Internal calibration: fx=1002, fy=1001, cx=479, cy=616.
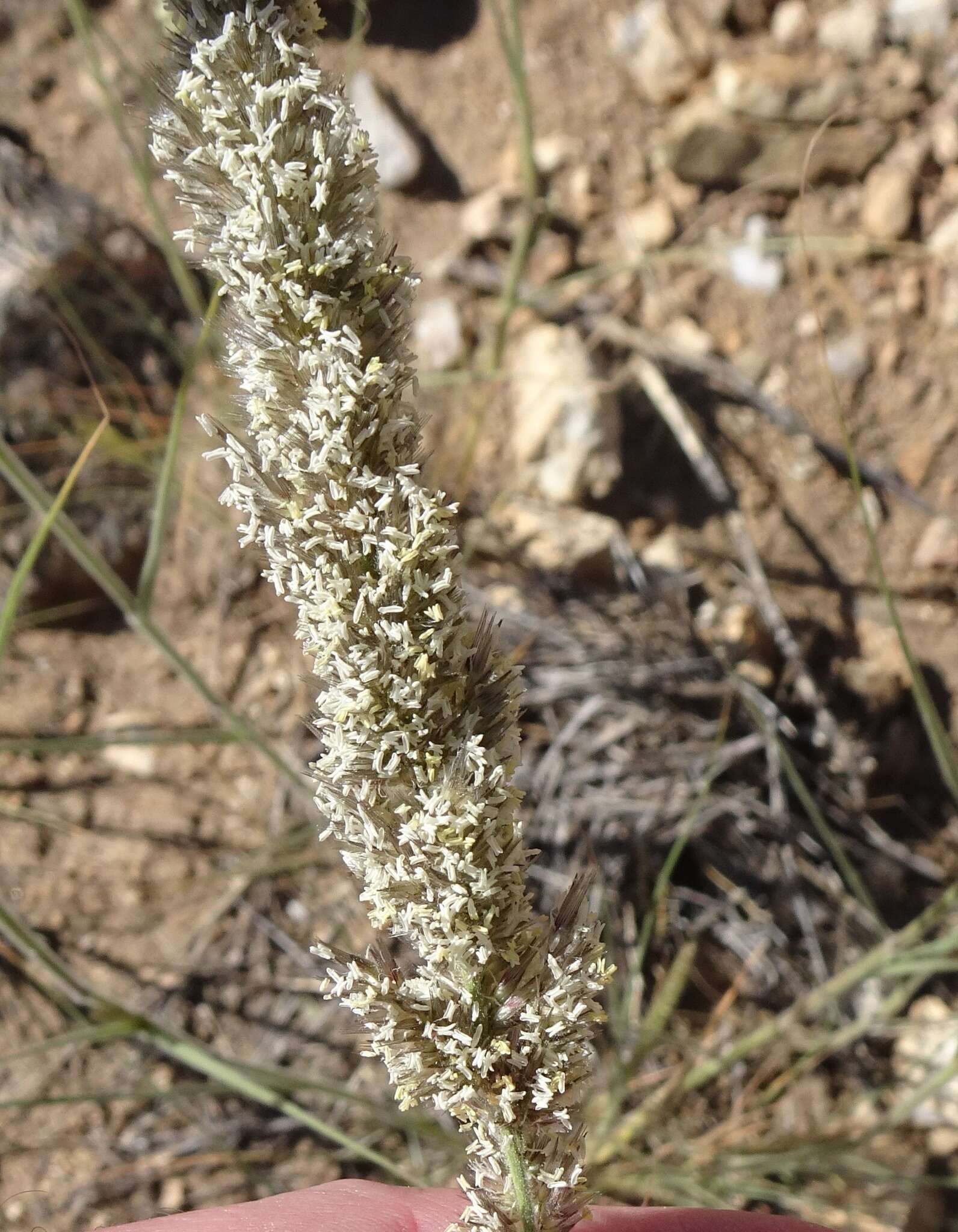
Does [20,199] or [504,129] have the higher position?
[504,129]

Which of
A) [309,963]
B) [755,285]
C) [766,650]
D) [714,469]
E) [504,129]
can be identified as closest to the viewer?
[309,963]

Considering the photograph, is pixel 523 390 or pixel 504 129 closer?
pixel 523 390

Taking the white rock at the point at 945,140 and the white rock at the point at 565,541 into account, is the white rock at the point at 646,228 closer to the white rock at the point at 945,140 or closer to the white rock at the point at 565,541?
the white rock at the point at 945,140

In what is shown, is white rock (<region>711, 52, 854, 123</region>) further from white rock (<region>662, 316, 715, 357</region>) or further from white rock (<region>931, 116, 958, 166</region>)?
white rock (<region>662, 316, 715, 357</region>)

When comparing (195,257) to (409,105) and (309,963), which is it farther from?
(409,105)

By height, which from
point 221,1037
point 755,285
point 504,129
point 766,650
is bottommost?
point 221,1037

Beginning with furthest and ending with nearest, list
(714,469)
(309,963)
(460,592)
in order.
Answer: (714,469)
(309,963)
(460,592)

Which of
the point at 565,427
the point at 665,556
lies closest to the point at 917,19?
the point at 565,427

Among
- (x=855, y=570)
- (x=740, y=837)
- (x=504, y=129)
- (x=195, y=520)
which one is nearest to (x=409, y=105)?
(x=504, y=129)

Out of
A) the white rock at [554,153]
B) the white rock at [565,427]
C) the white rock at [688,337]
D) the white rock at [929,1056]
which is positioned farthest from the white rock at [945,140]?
the white rock at [929,1056]
